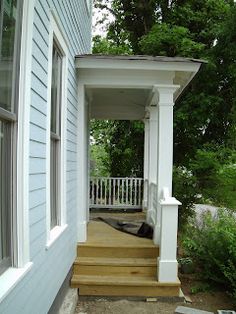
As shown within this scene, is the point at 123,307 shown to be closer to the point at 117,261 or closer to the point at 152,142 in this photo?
the point at 117,261

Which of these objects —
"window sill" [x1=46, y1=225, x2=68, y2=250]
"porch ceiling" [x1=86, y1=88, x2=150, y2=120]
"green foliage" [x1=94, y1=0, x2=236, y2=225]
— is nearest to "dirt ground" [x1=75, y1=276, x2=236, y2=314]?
"window sill" [x1=46, y1=225, x2=68, y2=250]

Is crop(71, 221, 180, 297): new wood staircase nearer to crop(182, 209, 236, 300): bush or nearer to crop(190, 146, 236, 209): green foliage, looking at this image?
crop(182, 209, 236, 300): bush

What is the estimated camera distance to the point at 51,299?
3.88 meters

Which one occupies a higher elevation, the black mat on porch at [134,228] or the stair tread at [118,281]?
the black mat on porch at [134,228]

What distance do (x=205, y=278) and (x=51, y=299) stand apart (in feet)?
9.60

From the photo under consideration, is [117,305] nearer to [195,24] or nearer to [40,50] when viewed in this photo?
[40,50]

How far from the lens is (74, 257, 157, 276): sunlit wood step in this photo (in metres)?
5.80

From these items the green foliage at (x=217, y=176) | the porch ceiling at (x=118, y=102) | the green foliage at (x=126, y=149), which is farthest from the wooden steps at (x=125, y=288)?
the green foliage at (x=126, y=149)

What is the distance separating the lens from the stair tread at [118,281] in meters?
5.50

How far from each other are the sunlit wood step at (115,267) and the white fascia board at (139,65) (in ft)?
9.27

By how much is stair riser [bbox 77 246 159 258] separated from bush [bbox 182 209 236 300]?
78cm

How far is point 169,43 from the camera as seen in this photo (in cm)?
1305

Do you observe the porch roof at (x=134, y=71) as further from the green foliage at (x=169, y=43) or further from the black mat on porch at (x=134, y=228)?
the green foliage at (x=169, y=43)

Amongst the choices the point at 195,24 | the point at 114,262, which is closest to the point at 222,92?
the point at 195,24
